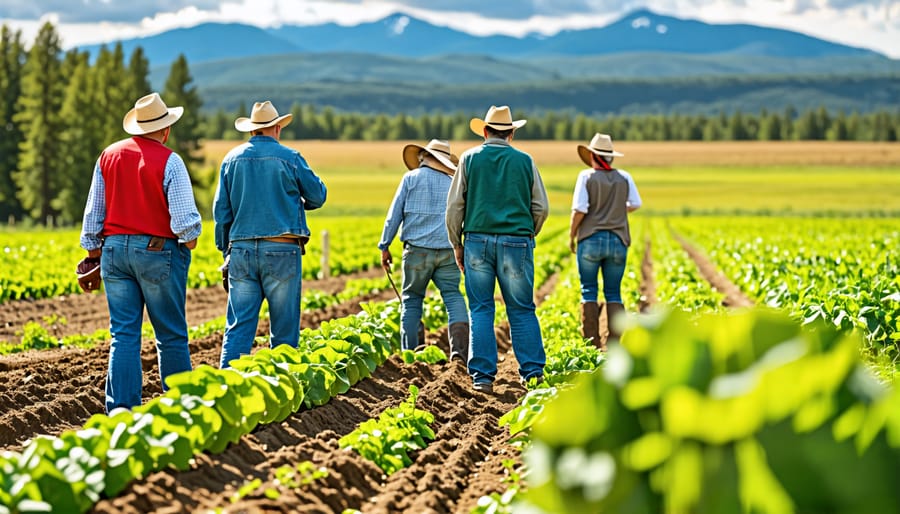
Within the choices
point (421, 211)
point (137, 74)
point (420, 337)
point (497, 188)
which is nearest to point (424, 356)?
point (420, 337)

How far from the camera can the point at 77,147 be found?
55.8m

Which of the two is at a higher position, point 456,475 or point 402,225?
point 402,225

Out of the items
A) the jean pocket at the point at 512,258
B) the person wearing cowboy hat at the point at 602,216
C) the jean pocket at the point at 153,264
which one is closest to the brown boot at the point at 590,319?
the person wearing cowboy hat at the point at 602,216

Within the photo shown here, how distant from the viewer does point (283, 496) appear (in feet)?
15.7

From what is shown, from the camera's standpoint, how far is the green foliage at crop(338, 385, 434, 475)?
19.2 ft

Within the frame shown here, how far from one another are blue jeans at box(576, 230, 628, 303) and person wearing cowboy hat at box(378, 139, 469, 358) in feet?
5.14

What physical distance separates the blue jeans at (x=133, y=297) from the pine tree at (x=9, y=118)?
56.5m

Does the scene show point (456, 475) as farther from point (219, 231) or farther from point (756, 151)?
point (756, 151)

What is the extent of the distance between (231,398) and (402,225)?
4.34 m

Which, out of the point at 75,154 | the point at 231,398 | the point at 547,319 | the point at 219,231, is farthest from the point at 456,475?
the point at 75,154

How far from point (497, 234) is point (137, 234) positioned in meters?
2.54

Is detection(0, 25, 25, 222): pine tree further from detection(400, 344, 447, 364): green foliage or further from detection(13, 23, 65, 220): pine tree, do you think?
detection(400, 344, 447, 364): green foliage

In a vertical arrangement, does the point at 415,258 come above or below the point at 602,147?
below

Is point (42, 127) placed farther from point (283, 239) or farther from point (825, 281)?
point (283, 239)
